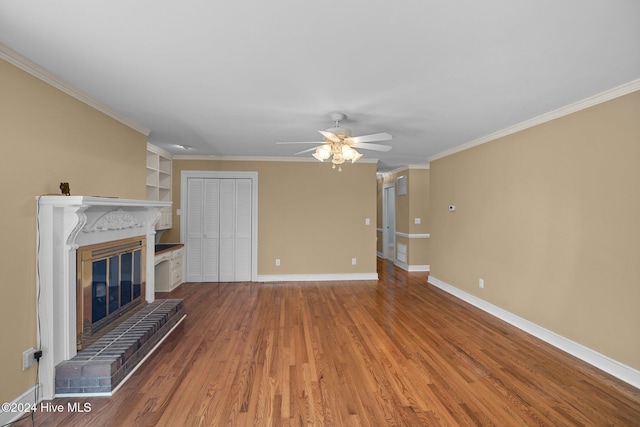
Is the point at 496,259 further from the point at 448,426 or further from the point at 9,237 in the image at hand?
the point at 9,237

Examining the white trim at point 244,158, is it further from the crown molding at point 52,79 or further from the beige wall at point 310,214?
the crown molding at point 52,79

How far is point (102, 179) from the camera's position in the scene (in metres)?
2.83

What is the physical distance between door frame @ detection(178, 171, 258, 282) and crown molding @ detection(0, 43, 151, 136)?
2.24 metres

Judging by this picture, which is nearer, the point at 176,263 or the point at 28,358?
the point at 28,358

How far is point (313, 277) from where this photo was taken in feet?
18.2

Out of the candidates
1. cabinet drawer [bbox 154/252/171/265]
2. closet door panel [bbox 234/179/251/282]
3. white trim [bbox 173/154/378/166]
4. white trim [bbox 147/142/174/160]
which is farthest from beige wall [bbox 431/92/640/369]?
white trim [bbox 147/142/174/160]

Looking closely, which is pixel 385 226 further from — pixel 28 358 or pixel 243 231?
pixel 28 358

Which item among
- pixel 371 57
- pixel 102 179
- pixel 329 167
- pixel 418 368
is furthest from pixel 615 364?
pixel 102 179

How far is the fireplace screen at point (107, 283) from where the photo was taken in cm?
232

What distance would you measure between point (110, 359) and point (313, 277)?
370 centimetres

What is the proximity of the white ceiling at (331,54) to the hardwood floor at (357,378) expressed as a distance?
8.04ft

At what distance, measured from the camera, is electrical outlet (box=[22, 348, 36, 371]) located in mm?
1942

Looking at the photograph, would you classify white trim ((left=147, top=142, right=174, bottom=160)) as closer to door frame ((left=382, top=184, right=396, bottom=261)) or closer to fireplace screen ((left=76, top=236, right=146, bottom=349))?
fireplace screen ((left=76, top=236, right=146, bottom=349))

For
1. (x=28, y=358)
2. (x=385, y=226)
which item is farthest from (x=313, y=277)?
(x=28, y=358)
